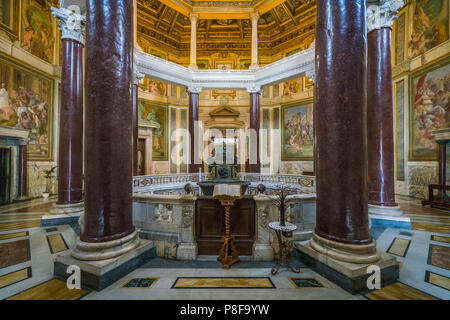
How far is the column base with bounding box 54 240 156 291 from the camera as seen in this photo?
2.34 meters

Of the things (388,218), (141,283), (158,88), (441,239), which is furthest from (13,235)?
(158,88)

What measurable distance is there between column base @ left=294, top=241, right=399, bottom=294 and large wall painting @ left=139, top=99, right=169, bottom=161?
12575 millimetres

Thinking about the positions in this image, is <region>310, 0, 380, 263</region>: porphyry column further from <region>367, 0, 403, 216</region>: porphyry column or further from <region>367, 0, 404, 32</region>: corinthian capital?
<region>367, 0, 404, 32</region>: corinthian capital

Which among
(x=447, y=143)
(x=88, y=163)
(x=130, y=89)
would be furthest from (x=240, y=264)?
(x=447, y=143)

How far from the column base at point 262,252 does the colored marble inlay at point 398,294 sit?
1.44 m

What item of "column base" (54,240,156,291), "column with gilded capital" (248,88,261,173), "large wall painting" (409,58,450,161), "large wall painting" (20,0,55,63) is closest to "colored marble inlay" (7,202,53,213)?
"column base" (54,240,156,291)

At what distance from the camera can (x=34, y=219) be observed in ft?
18.0

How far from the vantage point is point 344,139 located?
2.53 meters

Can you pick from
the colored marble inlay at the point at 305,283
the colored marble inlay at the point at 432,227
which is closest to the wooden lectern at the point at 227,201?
the colored marble inlay at the point at 305,283

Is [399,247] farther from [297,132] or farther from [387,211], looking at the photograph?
[297,132]

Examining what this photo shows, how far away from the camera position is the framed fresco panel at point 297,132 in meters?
13.1

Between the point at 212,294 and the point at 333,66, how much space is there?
3.21 metres
